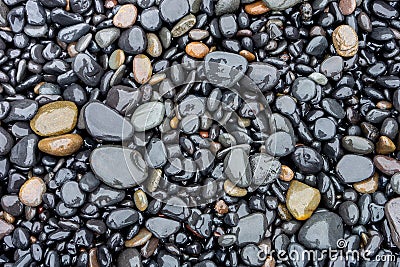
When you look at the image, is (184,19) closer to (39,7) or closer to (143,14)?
(143,14)

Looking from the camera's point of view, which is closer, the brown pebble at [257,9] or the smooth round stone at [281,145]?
the smooth round stone at [281,145]

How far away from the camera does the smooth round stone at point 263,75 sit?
165cm

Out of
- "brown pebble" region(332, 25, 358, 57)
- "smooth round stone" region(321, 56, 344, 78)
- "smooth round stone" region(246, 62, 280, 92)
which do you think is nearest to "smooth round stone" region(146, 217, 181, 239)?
"smooth round stone" region(246, 62, 280, 92)

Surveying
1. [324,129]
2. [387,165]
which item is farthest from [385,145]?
[324,129]

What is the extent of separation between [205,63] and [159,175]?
45 cm

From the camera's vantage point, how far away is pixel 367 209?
1.58m

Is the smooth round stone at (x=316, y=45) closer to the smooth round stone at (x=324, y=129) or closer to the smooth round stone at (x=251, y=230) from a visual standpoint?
the smooth round stone at (x=324, y=129)

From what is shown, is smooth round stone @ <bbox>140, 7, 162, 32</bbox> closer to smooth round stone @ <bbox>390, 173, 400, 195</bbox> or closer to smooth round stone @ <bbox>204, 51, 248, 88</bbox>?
smooth round stone @ <bbox>204, 51, 248, 88</bbox>

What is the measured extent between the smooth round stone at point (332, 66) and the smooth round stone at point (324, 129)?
7.7 inches

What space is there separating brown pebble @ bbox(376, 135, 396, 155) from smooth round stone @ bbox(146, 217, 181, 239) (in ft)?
2.63

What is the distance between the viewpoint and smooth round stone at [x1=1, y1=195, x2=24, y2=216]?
1.62 metres

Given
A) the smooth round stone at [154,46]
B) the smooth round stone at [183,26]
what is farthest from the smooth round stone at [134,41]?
the smooth round stone at [183,26]

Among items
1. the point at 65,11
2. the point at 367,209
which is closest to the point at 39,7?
the point at 65,11

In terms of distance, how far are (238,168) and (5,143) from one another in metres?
0.86
